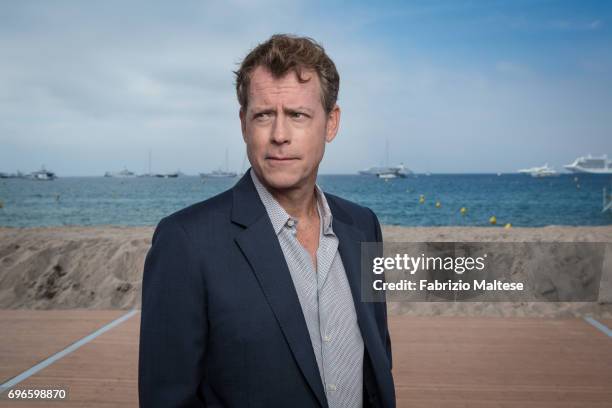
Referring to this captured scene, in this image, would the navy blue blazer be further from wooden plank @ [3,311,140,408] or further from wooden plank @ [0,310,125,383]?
wooden plank @ [0,310,125,383]

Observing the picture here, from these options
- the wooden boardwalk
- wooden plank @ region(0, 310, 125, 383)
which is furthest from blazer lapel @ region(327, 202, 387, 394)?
wooden plank @ region(0, 310, 125, 383)

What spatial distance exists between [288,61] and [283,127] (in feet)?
0.53

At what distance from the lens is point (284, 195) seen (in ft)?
4.80

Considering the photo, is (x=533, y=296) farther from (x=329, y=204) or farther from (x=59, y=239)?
(x=59, y=239)

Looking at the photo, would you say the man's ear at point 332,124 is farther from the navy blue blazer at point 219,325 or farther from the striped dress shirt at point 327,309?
the navy blue blazer at point 219,325

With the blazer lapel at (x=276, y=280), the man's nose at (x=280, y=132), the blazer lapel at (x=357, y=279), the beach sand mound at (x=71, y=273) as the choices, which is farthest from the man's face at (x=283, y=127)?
the beach sand mound at (x=71, y=273)

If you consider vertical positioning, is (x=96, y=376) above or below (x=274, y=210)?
below

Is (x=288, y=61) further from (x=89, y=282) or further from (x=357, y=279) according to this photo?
(x=89, y=282)

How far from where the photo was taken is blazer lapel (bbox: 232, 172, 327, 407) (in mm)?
1226

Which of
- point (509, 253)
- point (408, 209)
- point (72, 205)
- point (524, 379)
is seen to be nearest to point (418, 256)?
point (509, 253)

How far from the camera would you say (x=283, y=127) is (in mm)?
1344

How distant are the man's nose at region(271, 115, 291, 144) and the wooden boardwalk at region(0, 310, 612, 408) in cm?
167

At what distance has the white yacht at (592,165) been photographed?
372ft

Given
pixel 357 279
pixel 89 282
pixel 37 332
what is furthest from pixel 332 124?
pixel 89 282
